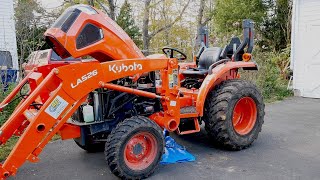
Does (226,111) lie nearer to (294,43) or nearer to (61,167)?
(61,167)

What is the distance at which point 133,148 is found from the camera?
3.68m

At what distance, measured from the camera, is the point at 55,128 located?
332 centimetres

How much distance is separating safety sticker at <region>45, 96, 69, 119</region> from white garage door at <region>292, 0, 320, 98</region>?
8189mm

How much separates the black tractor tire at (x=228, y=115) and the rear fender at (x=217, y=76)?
143 mm

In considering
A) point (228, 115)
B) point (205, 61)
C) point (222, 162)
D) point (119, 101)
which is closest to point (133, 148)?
point (119, 101)

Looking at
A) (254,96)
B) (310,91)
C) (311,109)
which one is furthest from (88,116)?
(310,91)

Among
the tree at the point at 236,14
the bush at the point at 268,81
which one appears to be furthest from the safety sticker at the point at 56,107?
the tree at the point at 236,14

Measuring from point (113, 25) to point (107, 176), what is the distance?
181cm

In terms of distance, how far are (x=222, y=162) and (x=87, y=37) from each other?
2315mm

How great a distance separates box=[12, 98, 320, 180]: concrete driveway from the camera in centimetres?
381

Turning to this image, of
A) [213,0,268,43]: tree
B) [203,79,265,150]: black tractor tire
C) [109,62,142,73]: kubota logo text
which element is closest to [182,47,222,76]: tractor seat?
[203,79,265,150]: black tractor tire

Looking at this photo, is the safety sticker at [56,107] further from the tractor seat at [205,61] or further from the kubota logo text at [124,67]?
the tractor seat at [205,61]

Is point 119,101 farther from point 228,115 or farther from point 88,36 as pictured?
point 228,115

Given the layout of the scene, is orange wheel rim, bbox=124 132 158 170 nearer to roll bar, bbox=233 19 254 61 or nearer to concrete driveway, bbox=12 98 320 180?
concrete driveway, bbox=12 98 320 180
